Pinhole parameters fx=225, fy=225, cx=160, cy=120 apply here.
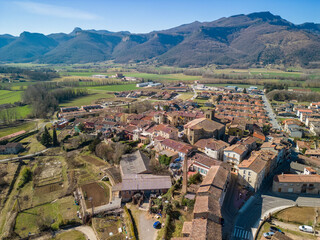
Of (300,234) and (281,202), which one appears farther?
(281,202)

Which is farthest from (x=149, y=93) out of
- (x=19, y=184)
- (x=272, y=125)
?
(x=19, y=184)

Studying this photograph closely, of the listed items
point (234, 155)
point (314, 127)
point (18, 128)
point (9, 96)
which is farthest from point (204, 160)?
point (9, 96)

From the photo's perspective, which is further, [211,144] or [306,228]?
[211,144]

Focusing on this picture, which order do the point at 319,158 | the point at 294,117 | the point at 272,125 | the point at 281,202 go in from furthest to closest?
the point at 294,117 < the point at 272,125 < the point at 319,158 < the point at 281,202

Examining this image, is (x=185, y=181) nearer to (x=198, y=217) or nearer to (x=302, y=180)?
(x=198, y=217)

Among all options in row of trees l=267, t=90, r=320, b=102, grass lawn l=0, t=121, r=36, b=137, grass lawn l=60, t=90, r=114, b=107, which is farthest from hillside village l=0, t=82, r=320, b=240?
grass lawn l=60, t=90, r=114, b=107

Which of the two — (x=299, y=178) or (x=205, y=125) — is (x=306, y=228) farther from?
(x=205, y=125)

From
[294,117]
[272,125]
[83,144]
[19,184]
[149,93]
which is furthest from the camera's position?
[149,93]
